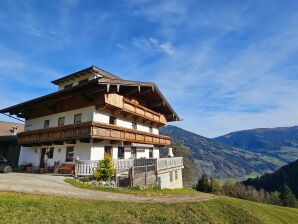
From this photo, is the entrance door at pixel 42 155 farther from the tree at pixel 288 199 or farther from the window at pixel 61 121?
the tree at pixel 288 199

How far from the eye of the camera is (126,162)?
23875mm

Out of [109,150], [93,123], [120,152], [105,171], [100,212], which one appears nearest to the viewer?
[100,212]

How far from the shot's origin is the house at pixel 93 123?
24.4m

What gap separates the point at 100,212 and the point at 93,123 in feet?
38.0

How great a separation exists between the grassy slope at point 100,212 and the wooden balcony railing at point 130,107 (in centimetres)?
1263

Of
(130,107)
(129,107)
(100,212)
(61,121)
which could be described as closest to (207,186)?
(130,107)

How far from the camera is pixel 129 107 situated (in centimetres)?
2930

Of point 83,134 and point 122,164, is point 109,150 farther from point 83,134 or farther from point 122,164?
point 83,134

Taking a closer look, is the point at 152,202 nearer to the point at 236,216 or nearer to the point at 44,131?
the point at 236,216

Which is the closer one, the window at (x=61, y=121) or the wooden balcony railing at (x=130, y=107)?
the wooden balcony railing at (x=130, y=107)

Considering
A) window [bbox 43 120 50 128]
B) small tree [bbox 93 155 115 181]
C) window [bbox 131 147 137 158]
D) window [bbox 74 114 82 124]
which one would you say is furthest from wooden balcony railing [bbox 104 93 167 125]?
window [bbox 43 120 50 128]

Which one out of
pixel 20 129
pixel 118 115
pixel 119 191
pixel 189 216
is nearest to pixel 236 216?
pixel 189 216

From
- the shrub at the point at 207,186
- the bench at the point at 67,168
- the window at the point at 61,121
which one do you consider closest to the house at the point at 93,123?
the window at the point at 61,121

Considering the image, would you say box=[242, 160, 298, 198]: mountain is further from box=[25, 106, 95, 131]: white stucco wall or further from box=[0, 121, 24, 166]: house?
box=[25, 106, 95, 131]: white stucco wall
